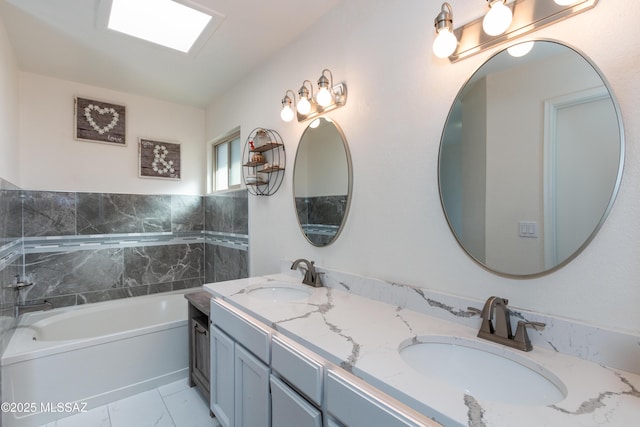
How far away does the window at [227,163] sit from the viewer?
3000 mm

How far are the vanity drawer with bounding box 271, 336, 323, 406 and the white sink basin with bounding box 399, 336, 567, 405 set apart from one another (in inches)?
11.2

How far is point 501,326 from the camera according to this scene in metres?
0.98

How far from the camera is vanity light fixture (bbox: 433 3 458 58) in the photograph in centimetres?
110

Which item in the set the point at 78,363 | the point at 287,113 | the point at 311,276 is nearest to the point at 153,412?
the point at 78,363

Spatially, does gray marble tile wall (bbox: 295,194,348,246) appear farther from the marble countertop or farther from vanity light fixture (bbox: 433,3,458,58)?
vanity light fixture (bbox: 433,3,458,58)

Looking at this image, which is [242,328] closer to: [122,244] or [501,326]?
[501,326]

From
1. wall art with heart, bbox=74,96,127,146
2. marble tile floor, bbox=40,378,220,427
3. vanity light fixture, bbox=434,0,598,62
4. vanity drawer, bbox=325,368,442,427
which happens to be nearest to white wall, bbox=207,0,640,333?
vanity light fixture, bbox=434,0,598,62

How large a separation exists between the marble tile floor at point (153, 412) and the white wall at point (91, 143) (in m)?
1.90

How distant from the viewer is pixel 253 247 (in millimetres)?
2545

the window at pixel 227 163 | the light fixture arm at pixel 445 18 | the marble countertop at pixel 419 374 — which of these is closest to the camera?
the marble countertop at pixel 419 374

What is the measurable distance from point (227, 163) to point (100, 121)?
122 centimetres

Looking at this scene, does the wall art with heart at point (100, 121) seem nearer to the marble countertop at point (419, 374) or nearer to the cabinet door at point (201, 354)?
the cabinet door at point (201, 354)

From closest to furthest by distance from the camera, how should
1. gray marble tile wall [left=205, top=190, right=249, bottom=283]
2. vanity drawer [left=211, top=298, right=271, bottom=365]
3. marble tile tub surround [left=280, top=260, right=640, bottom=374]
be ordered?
marble tile tub surround [left=280, top=260, right=640, bottom=374], vanity drawer [left=211, top=298, right=271, bottom=365], gray marble tile wall [left=205, top=190, right=249, bottom=283]

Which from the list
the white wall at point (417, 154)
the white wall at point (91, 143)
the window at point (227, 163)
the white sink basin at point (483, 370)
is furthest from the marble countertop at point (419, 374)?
the white wall at point (91, 143)
